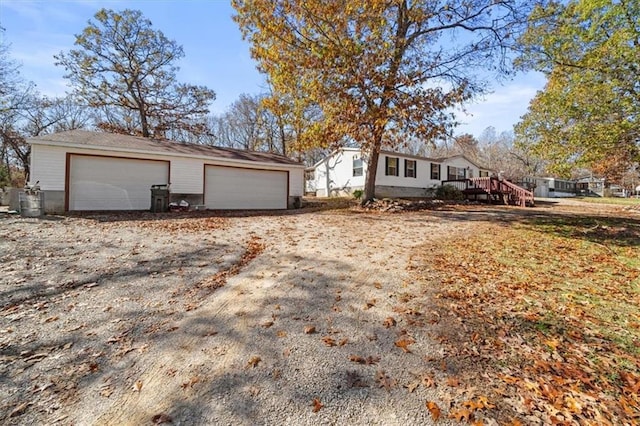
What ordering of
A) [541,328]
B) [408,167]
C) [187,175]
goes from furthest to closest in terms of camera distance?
[408,167] → [187,175] → [541,328]

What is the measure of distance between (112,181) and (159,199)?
1.92m

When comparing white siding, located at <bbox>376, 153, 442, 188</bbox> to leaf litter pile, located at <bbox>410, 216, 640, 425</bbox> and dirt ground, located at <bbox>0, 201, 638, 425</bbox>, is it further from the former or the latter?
→ dirt ground, located at <bbox>0, 201, 638, 425</bbox>

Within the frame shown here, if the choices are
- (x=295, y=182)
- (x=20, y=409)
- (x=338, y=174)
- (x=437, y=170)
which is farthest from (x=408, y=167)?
(x=20, y=409)

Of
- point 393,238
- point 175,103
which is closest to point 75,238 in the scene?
point 393,238

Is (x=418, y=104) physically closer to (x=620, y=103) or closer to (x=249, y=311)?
(x=620, y=103)

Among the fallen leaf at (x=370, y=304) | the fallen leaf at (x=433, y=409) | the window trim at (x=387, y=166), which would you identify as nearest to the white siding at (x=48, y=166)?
the fallen leaf at (x=370, y=304)

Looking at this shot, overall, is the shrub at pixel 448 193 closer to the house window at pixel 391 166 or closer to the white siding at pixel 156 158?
the house window at pixel 391 166

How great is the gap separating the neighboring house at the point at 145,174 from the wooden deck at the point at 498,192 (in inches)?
426

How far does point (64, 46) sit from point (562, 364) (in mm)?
25590

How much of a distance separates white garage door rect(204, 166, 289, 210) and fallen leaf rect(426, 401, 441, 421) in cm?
1328

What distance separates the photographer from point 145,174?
1257cm

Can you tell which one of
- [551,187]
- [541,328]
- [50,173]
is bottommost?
[541,328]

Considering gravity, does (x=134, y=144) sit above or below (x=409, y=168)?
below

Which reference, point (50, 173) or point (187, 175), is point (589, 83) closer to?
point (187, 175)
